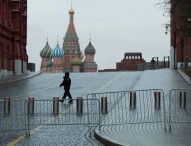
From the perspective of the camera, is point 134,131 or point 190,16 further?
point 190,16

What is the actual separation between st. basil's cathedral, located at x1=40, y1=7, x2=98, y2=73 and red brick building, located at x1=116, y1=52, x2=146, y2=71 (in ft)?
116

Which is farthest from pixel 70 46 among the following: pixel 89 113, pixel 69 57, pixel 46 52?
pixel 89 113

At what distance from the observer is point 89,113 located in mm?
14445

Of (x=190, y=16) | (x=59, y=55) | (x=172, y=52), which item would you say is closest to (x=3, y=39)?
(x=172, y=52)

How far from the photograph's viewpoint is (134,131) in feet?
43.6

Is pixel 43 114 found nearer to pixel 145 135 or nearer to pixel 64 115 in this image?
pixel 64 115

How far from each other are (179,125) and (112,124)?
204cm

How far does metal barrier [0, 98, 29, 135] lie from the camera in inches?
561

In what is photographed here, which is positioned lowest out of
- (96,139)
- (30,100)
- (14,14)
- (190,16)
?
(96,139)

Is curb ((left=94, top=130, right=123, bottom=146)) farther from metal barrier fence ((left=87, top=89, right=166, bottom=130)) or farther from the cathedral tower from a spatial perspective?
the cathedral tower

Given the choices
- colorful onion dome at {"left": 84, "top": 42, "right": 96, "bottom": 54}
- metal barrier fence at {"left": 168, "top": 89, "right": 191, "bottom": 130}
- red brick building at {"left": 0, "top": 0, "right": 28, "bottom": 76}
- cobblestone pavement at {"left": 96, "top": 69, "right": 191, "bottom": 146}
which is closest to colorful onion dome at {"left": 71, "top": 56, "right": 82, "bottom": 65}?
colorful onion dome at {"left": 84, "top": 42, "right": 96, "bottom": 54}

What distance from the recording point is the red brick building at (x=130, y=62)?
11083 centimetres

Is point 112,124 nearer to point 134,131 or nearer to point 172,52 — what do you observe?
point 134,131

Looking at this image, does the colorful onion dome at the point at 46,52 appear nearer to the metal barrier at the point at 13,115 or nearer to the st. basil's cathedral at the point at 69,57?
the st. basil's cathedral at the point at 69,57
